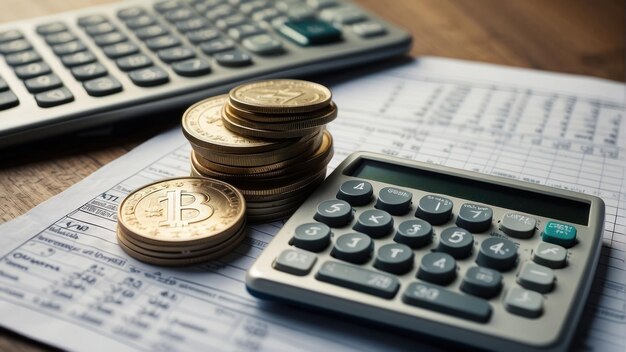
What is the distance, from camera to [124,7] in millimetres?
726

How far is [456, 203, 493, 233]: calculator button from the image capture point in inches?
15.7

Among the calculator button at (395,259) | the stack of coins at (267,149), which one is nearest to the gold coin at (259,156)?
the stack of coins at (267,149)

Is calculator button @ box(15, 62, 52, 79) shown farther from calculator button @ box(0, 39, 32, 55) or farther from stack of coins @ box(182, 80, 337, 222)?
stack of coins @ box(182, 80, 337, 222)

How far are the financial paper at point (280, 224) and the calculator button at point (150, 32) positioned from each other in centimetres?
13

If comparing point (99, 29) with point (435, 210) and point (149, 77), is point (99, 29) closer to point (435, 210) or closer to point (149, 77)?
point (149, 77)

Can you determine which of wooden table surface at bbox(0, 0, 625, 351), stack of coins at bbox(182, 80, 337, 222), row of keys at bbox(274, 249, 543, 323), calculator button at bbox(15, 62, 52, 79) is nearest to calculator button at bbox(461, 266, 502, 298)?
row of keys at bbox(274, 249, 543, 323)

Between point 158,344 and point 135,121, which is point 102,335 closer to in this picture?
point 158,344

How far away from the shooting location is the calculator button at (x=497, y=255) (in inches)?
14.4

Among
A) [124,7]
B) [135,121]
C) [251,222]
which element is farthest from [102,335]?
[124,7]

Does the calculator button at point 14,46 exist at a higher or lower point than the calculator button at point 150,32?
higher

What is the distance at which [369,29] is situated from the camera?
70 cm

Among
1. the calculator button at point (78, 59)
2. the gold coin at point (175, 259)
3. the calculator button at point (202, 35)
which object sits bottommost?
the gold coin at point (175, 259)

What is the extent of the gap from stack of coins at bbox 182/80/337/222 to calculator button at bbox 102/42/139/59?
0.59 ft

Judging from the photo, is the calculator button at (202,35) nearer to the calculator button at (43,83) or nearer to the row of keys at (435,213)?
the calculator button at (43,83)
